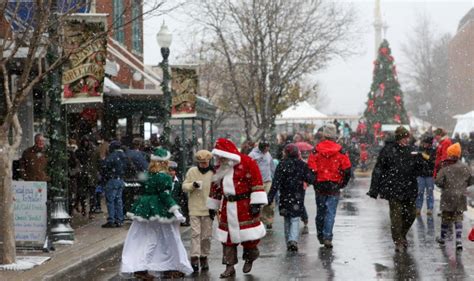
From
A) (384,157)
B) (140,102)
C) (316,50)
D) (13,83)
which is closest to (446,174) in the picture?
(384,157)

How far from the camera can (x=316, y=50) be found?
115 feet

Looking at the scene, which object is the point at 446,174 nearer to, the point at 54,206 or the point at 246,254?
the point at 246,254

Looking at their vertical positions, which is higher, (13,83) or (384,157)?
(13,83)

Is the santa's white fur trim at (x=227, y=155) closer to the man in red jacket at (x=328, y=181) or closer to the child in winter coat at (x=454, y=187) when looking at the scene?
the man in red jacket at (x=328, y=181)

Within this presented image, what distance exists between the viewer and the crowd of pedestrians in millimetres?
11258

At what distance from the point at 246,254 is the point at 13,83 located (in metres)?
12.2

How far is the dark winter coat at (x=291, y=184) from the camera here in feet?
46.1

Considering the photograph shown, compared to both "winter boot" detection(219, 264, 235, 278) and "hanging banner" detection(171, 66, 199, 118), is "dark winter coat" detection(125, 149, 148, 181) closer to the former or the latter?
"winter boot" detection(219, 264, 235, 278)

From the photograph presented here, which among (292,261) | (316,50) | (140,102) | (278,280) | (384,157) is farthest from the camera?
(316,50)

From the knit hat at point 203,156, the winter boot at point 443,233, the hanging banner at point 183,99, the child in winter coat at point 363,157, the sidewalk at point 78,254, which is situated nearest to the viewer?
the sidewalk at point 78,254

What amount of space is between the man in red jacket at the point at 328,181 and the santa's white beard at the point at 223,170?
9.66 ft

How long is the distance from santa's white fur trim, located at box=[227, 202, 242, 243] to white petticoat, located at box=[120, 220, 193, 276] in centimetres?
64

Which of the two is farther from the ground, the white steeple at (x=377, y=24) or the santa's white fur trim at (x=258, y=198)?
the white steeple at (x=377, y=24)

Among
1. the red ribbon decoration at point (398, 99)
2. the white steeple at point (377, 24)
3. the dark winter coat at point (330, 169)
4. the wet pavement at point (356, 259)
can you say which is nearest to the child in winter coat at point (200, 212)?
the wet pavement at point (356, 259)
